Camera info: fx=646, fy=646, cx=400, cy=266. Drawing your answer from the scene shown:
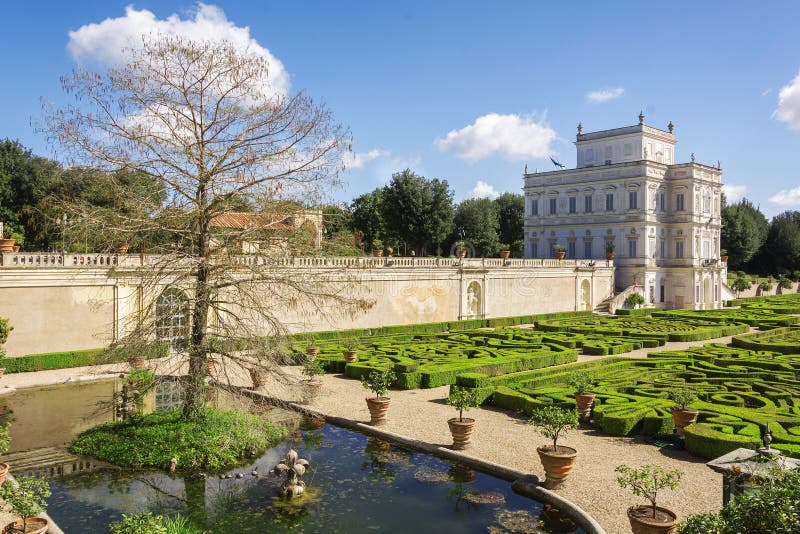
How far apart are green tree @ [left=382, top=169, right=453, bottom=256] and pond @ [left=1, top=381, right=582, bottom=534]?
36698 mm

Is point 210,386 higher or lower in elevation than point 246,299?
lower

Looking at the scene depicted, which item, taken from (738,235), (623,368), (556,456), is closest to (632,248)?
(738,235)

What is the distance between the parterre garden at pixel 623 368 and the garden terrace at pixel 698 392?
28 mm

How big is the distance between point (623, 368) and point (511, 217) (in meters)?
54.1

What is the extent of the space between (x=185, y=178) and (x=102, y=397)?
9.79m

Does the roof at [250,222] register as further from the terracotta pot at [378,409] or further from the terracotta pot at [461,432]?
the terracotta pot at [461,432]

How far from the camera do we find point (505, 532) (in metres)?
10.4

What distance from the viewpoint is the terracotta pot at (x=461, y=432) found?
14211 millimetres

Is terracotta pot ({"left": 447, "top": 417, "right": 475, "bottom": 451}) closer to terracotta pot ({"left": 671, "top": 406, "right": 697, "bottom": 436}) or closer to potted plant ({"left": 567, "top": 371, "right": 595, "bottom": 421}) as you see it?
potted plant ({"left": 567, "top": 371, "right": 595, "bottom": 421})

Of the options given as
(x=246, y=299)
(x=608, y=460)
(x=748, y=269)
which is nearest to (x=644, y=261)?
(x=748, y=269)

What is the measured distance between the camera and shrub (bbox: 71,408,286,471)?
44.5 feet

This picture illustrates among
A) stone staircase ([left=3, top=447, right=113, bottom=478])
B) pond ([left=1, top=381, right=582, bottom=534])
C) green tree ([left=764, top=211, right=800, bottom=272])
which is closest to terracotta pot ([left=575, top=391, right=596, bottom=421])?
pond ([left=1, top=381, right=582, bottom=534])

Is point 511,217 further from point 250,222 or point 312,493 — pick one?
point 312,493

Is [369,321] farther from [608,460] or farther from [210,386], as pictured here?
[608,460]
